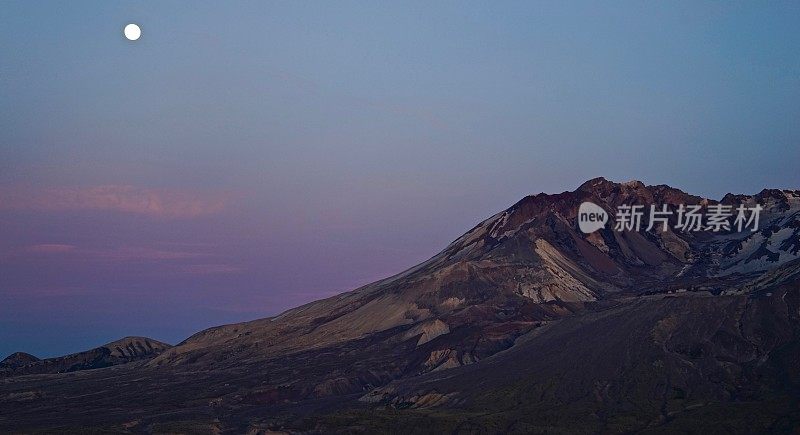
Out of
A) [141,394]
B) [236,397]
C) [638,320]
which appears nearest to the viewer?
[638,320]

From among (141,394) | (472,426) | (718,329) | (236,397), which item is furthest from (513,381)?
(141,394)

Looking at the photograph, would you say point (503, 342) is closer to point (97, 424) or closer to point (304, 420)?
point (304, 420)

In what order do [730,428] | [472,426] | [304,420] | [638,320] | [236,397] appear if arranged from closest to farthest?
[730,428]
[472,426]
[304,420]
[638,320]
[236,397]

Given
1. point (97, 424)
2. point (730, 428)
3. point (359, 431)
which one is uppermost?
point (97, 424)

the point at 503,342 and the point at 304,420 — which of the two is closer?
the point at 304,420

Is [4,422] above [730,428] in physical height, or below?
above

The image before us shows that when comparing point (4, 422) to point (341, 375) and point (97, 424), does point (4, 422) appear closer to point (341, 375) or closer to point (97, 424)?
point (97, 424)

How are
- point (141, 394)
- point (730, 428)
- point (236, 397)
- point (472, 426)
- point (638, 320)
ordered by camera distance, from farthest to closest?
1. point (141, 394)
2. point (236, 397)
3. point (638, 320)
4. point (472, 426)
5. point (730, 428)

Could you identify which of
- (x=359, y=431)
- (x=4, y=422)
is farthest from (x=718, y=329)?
(x=4, y=422)

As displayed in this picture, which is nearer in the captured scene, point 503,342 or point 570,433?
point 570,433
